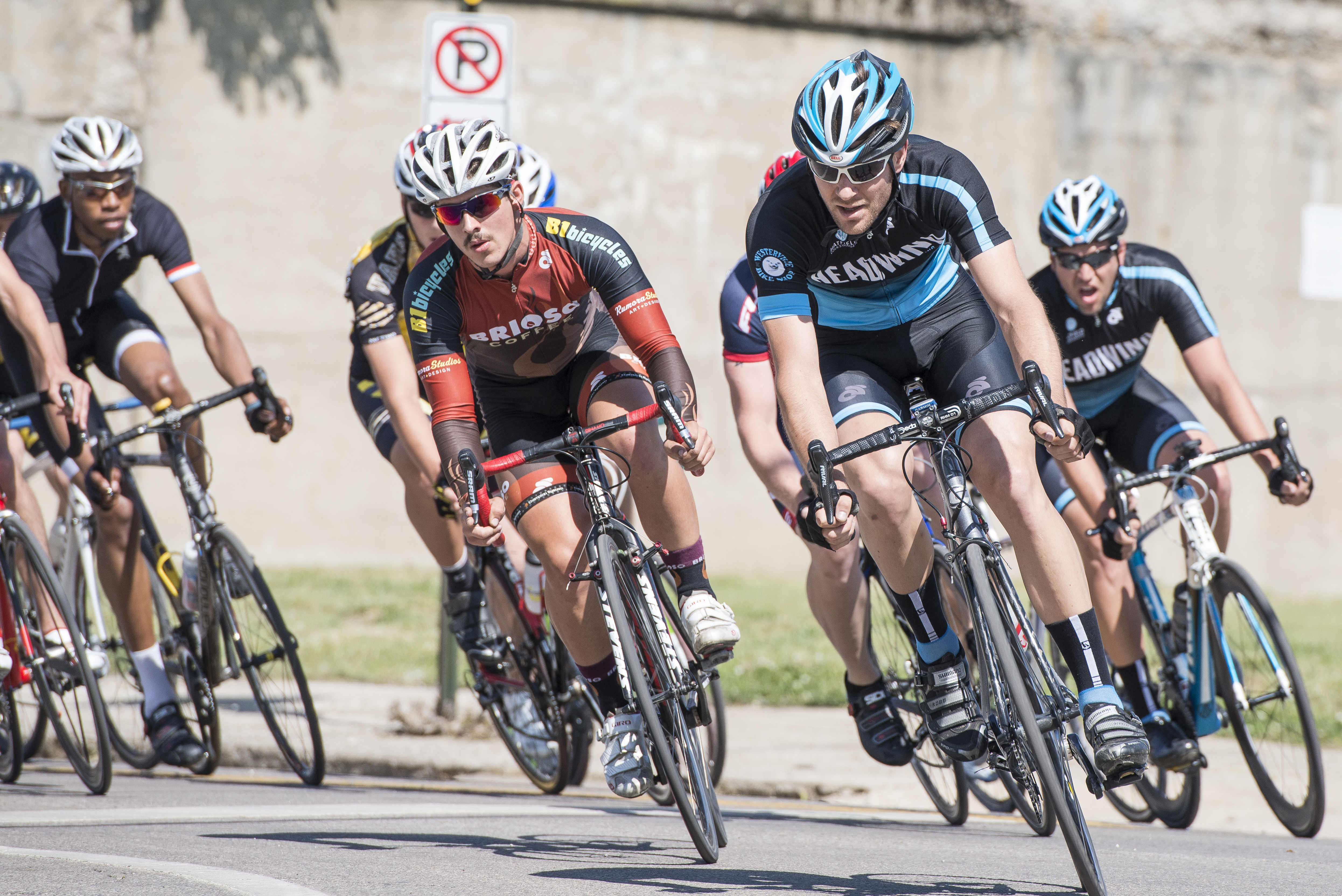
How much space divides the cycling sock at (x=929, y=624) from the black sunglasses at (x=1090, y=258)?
6.00 ft

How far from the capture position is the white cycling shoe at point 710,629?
15.5 feet

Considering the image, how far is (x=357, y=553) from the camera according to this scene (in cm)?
1246

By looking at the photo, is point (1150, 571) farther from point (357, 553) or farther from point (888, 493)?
point (357, 553)

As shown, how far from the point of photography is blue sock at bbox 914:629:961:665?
4.75 metres

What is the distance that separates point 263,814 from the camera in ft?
17.7

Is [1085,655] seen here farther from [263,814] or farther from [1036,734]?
[263,814]

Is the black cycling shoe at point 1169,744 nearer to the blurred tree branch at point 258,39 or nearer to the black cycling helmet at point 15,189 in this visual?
the black cycling helmet at point 15,189

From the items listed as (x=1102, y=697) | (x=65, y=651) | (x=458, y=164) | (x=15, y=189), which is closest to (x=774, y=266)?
(x=458, y=164)

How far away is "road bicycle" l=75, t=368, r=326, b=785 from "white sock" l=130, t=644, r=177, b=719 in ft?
0.19

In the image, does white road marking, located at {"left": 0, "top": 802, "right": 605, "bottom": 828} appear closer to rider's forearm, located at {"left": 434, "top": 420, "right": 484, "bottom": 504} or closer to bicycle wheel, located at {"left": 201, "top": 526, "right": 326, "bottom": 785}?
bicycle wheel, located at {"left": 201, "top": 526, "right": 326, "bottom": 785}

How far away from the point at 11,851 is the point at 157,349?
3.01 m

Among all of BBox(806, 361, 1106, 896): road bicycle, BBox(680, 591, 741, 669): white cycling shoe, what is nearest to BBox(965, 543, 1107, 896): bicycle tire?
BBox(806, 361, 1106, 896): road bicycle

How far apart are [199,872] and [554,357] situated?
2115 millimetres

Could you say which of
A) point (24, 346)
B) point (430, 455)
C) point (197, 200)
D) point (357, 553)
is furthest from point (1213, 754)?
point (197, 200)
